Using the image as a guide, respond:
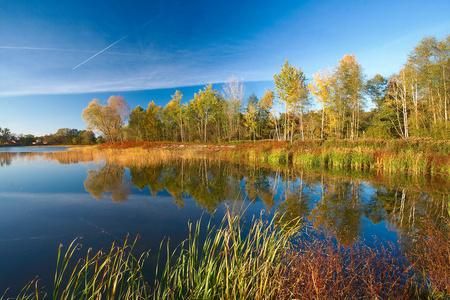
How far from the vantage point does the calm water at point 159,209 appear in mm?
3803

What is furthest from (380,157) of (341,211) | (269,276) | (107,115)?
(107,115)

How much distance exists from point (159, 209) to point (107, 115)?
41.6 meters

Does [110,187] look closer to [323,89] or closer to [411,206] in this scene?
[411,206]

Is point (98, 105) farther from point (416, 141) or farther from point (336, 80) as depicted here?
point (416, 141)

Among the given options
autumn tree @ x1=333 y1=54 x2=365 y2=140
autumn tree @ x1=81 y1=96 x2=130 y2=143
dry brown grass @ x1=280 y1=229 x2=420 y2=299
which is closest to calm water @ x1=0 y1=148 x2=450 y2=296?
dry brown grass @ x1=280 y1=229 x2=420 y2=299

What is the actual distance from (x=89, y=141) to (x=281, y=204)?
252 ft

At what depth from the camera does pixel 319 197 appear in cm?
687

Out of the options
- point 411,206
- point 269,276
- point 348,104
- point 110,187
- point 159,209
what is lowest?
Answer: point 411,206

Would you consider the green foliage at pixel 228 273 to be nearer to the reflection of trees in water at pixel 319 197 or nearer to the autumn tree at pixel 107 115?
the reflection of trees in water at pixel 319 197

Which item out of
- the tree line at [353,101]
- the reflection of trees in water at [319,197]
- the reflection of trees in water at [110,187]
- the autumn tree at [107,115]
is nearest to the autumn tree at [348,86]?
the tree line at [353,101]

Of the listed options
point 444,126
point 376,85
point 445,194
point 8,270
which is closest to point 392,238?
point 445,194

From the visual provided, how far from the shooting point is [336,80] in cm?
2514

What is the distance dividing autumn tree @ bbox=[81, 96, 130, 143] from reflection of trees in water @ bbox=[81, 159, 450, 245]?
34.5m

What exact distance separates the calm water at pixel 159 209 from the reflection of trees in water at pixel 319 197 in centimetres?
3
